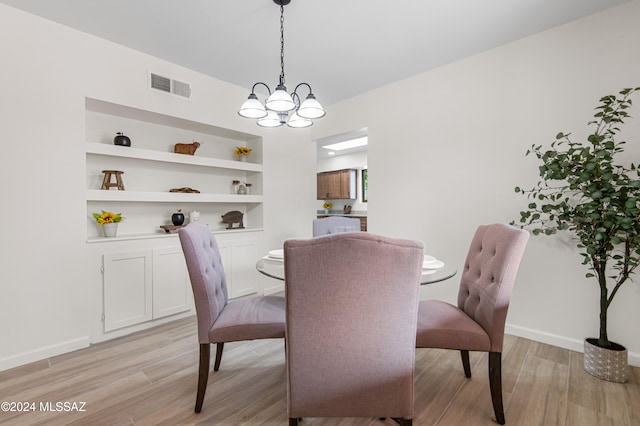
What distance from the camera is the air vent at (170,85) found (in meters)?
2.72

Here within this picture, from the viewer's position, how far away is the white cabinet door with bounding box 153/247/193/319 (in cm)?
266

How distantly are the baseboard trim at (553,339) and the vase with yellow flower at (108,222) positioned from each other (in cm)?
358

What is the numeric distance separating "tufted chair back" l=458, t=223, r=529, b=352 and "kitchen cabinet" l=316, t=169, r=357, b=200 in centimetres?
502

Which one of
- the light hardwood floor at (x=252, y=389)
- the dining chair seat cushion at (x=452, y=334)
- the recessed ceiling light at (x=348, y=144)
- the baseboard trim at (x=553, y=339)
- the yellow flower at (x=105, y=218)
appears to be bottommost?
the light hardwood floor at (x=252, y=389)

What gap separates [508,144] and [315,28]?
1906 mm

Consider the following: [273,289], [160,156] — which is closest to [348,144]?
[273,289]

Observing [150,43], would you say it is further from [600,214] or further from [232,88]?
[600,214]

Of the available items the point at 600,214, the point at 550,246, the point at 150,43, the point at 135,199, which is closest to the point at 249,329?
the point at 135,199

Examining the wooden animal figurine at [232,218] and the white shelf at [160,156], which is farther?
the wooden animal figurine at [232,218]

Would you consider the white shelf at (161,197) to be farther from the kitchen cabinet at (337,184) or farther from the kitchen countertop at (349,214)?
the kitchen countertop at (349,214)

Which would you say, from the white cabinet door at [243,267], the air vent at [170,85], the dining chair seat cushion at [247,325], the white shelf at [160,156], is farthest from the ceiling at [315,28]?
the dining chair seat cushion at [247,325]

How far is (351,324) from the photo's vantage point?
1.08 meters

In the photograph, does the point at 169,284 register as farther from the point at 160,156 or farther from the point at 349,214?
the point at 349,214

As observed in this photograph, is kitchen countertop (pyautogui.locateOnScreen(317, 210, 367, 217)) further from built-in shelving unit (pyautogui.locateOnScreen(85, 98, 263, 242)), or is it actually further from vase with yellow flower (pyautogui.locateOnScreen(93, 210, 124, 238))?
vase with yellow flower (pyautogui.locateOnScreen(93, 210, 124, 238))
